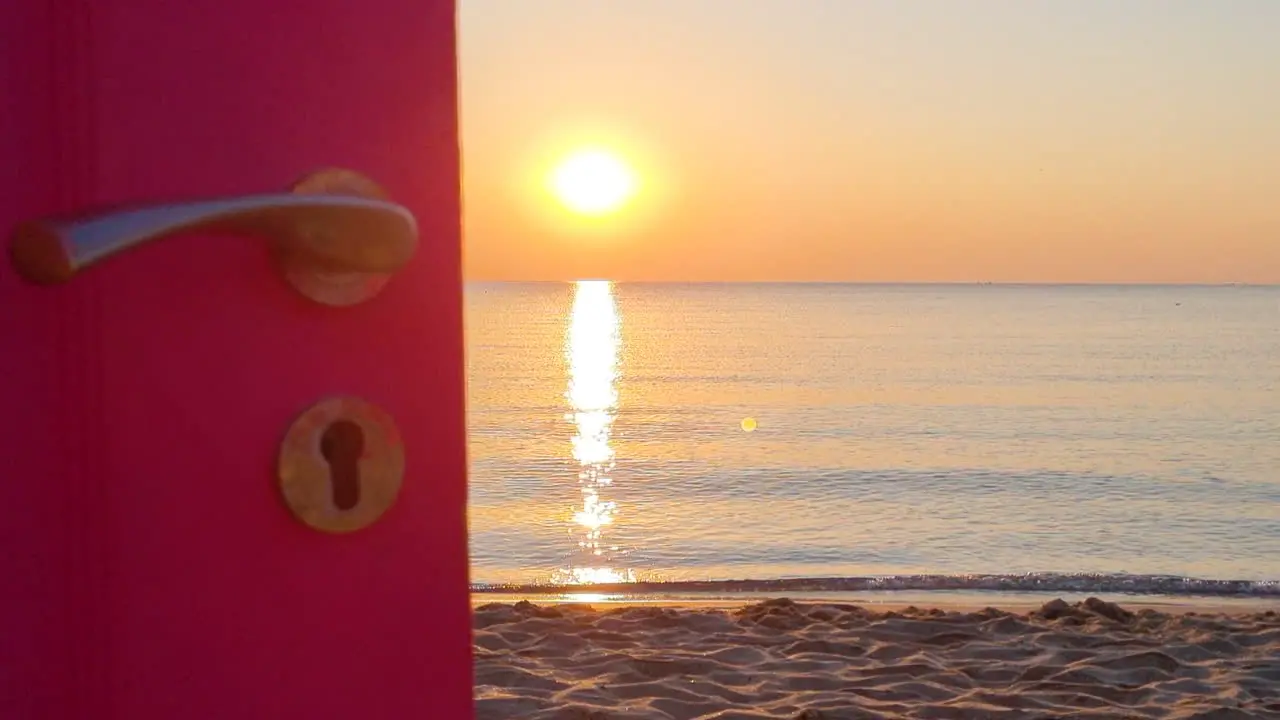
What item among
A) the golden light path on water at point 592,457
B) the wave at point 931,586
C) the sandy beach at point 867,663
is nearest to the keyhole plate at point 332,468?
the sandy beach at point 867,663

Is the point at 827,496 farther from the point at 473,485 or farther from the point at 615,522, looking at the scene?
the point at 473,485

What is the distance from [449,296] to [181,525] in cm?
22

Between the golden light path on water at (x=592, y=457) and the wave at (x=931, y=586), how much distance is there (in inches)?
17.9

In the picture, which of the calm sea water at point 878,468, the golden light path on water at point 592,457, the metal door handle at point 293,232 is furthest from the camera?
the calm sea water at point 878,468

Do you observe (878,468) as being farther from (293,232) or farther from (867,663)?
(293,232)

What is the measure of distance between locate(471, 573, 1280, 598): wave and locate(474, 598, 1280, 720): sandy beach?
5.77 feet

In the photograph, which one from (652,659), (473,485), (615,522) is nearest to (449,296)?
(652,659)

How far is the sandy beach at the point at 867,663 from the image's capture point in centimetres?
475

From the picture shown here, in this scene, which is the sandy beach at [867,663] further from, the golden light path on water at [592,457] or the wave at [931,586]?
the golden light path on water at [592,457]

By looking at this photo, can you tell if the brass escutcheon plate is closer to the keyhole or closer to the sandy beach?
the keyhole

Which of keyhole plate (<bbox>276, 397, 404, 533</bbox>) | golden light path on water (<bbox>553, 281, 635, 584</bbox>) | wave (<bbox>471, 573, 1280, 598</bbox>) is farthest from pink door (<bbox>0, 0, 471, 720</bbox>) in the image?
golden light path on water (<bbox>553, 281, 635, 584</bbox>)

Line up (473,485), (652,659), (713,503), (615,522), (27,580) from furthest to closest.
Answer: (473,485), (713,503), (615,522), (652,659), (27,580)

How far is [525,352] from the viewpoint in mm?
48906

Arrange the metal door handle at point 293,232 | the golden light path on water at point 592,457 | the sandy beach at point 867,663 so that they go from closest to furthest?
the metal door handle at point 293,232 → the sandy beach at point 867,663 → the golden light path on water at point 592,457
